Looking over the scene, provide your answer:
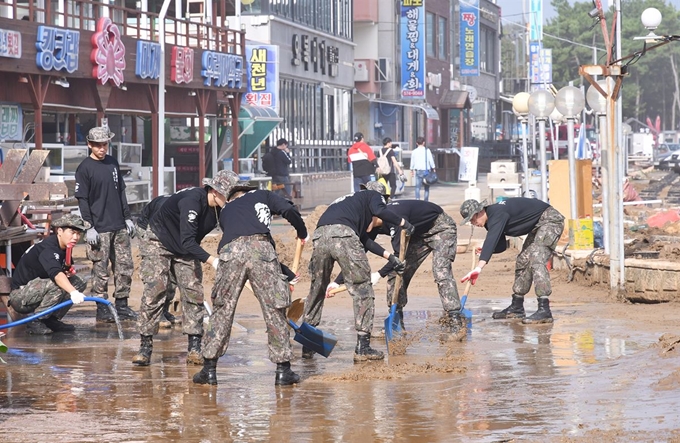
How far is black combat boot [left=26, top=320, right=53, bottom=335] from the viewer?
464 inches

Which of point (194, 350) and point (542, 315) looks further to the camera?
point (542, 315)

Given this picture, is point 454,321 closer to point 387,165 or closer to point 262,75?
point 387,165

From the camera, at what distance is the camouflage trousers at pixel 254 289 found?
28.9 feet

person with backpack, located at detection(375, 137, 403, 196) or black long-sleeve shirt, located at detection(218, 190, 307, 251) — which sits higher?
person with backpack, located at detection(375, 137, 403, 196)

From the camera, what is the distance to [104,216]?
1241cm

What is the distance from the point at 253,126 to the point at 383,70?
1740cm

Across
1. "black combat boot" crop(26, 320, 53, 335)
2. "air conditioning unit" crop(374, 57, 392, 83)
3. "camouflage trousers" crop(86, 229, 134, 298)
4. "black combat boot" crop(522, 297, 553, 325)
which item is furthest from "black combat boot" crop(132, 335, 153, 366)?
"air conditioning unit" crop(374, 57, 392, 83)

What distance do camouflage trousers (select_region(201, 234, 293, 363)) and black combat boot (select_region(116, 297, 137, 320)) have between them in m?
3.91

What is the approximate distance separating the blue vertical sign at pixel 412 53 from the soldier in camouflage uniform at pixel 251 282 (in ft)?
134

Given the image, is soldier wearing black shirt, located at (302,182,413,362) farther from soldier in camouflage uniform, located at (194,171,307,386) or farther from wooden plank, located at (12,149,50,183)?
wooden plank, located at (12,149,50,183)

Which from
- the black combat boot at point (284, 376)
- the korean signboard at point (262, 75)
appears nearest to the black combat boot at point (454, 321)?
the black combat boot at point (284, 376)

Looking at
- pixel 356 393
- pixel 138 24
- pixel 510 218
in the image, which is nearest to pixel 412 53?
pixel 138 24

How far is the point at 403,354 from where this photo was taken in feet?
34.4

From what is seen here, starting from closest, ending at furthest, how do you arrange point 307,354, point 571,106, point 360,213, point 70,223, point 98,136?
point 360,213, point 307,354, point 70,223, point 98,136, point 571,106
